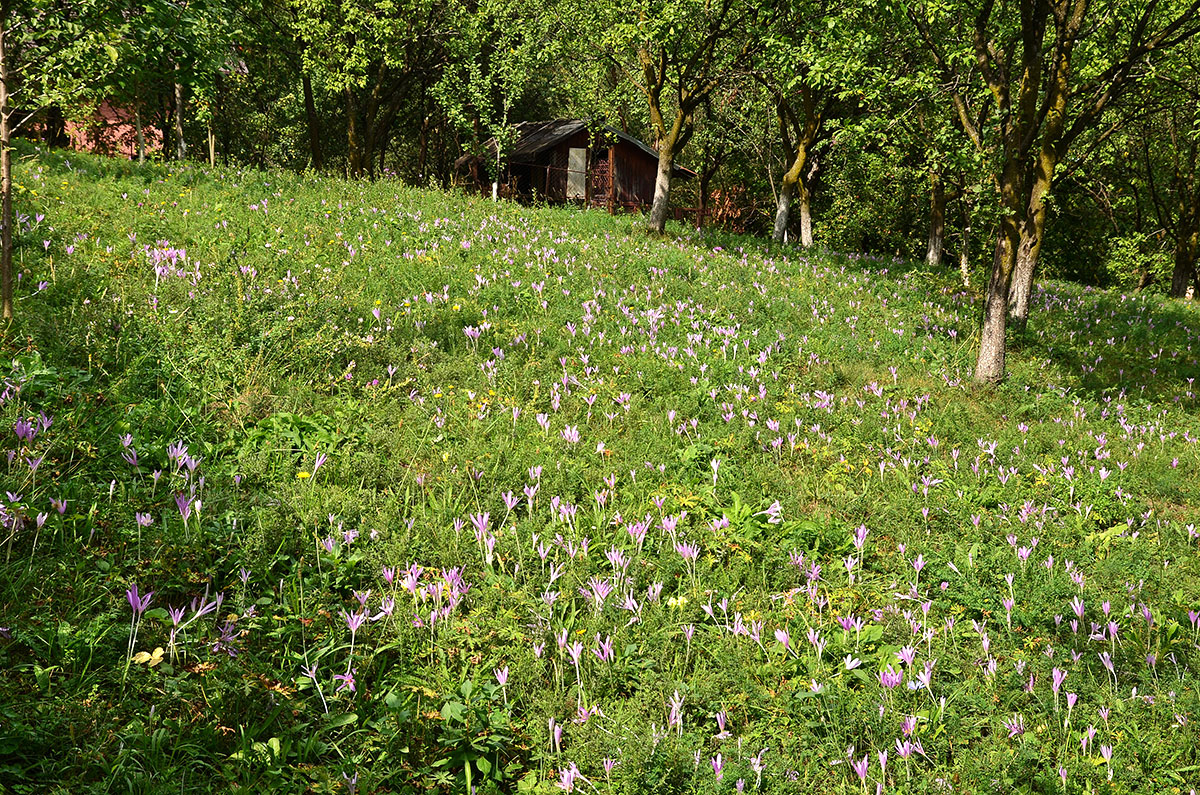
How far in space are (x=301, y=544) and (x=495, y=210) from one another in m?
11.8

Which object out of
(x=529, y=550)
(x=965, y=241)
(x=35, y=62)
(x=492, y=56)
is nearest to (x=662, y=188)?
(x=965, y=241)

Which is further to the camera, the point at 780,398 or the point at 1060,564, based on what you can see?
the point at 780,398

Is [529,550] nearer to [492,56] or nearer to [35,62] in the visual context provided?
[35,62]

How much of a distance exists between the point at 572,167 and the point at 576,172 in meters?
0.61

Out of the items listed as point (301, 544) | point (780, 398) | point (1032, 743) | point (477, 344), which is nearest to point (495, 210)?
point (477, 344)

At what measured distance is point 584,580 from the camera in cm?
420

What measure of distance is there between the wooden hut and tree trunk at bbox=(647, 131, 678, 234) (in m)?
21.7

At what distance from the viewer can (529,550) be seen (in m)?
4.41

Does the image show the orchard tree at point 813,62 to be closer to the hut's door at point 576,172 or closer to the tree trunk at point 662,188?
the tree trunk at point 662,188

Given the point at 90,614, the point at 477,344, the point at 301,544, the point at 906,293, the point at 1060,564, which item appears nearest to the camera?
the point at 90,614

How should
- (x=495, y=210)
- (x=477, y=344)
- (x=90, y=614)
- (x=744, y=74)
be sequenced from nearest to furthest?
(x=90, y=614), (x=477, y=344), (x=495, y=210), (x=744, y=74)

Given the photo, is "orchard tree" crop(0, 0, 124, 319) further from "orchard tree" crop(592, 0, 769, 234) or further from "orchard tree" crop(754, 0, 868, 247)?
"orchard tree" crop(592, 0, 769, 234)

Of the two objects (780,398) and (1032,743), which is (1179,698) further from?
(780,398)

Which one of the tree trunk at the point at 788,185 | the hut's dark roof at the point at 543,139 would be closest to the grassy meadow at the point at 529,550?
the tree trunk at the point at 788,185
